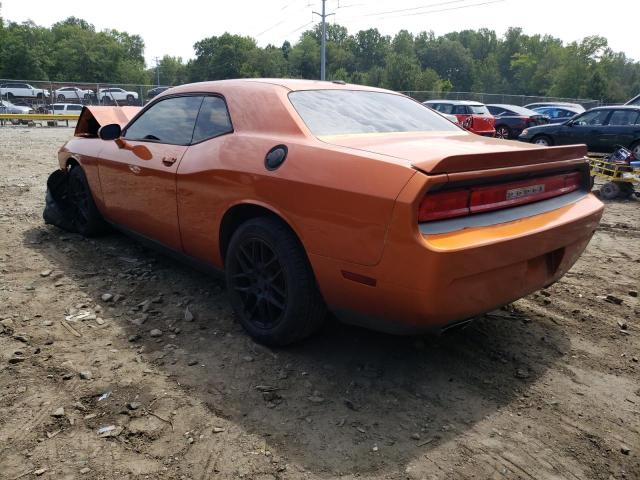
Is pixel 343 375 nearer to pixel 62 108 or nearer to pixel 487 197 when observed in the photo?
pixel 487 197

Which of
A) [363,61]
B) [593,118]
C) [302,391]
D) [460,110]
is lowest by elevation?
[302,391]

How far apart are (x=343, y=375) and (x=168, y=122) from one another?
7.57ft

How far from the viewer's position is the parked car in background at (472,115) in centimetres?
1609

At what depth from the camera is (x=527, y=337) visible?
3264mm

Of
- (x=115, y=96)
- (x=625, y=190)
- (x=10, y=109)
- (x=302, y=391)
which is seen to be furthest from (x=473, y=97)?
(x=302, y=391)

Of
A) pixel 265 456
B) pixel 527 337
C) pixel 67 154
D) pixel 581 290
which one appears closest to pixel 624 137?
pixel 581 290

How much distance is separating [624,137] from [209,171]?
1232 centimetres

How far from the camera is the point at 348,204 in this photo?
2.44m

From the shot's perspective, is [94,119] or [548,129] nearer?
[94,119]

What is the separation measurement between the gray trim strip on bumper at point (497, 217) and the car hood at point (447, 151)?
231mm

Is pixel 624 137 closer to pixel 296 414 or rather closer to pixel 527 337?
pixel 527 337

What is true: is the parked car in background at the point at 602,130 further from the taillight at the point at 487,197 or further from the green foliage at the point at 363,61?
the green foliage at the point at 363,61

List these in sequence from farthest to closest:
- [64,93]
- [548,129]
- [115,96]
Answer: [115,96] < [64,93] < [548,129]

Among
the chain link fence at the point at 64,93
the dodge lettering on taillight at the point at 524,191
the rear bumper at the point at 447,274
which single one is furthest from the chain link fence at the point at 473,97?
the rear bumper at the point at 447,274
